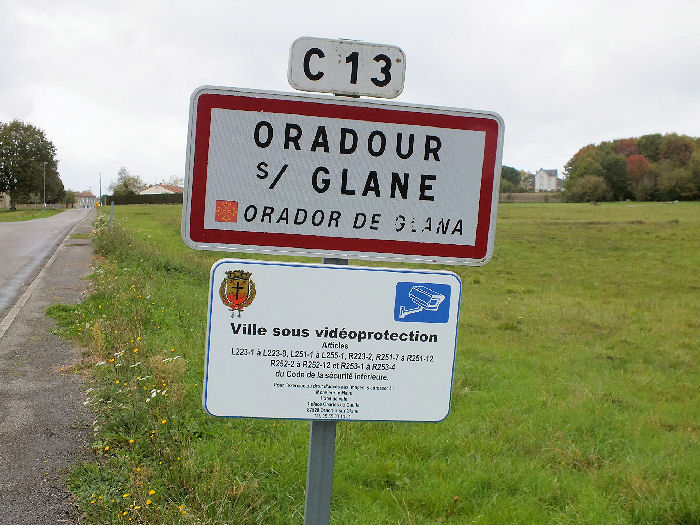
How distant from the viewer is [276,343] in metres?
1.82

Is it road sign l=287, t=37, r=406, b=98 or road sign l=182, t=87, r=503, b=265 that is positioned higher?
road sign l=287, t=37, r=406, b=98

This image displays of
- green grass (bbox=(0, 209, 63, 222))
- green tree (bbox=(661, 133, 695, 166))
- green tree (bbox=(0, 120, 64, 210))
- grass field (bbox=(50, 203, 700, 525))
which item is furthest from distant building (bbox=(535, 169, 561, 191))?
grass field (bbox=(50, 203, 700, 525))

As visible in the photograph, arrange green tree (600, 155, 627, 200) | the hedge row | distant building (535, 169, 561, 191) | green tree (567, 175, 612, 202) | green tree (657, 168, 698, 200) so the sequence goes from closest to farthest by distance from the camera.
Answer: green tree (657, 168, 698, 200) < green tree (567, 175, 612, 202) < the hedge row < green tree (600, 155, 627, 200) < distant building (535, 169, 561, 191)

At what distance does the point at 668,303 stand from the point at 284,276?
13.5 m

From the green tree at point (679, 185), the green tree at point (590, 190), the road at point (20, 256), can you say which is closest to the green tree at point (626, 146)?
the green tree at point (590, 190)

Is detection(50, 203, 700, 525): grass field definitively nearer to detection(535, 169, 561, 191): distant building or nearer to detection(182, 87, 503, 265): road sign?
detection(182, 87, 503, 265): road sign

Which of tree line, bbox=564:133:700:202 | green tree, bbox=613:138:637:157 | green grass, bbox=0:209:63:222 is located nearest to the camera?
green grass, bbox=0:209:63:222

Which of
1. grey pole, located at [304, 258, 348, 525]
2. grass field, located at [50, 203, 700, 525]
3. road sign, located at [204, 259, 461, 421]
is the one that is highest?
road sign, located at [204, 259, 461, 421]

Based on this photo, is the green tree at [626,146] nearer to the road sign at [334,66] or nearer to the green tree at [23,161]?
the green tree at [23,161]

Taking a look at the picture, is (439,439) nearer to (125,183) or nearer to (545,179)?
(125,183)

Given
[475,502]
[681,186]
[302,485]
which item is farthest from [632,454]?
[681,186]

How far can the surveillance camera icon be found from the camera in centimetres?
185

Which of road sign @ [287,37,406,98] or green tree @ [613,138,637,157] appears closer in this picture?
road sign @ [287,37,406,98]

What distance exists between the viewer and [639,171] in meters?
82.8
